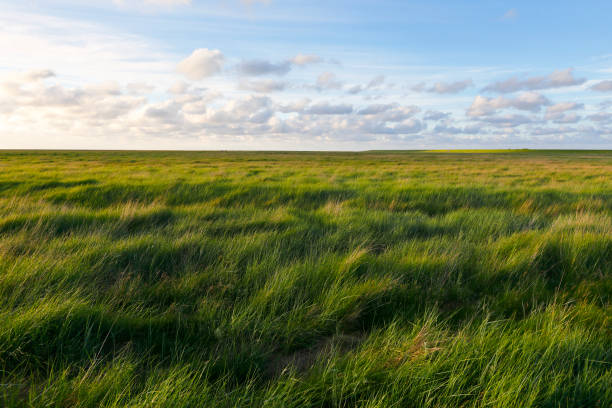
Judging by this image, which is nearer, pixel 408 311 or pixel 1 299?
pixel 1 299

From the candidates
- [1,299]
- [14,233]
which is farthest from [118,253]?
[14,233]

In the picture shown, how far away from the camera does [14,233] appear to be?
15.7 ft

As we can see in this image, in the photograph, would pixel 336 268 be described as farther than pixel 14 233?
No

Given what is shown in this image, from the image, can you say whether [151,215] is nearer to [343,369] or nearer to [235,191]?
[235,191]

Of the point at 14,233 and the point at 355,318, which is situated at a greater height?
the point at 14,233

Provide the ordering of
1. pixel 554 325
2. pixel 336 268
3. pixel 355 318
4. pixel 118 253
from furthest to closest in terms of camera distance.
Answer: pixel 118 253, pixel 336 268, pixel 355 318, pixel 554 325

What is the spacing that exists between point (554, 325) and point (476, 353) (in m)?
0.85

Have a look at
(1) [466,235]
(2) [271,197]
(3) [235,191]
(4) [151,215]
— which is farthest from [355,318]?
(3) [235,191]

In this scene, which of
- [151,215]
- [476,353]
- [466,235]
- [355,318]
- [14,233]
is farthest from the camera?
[151,215]

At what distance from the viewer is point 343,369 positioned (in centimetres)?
206

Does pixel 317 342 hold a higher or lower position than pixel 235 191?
lower

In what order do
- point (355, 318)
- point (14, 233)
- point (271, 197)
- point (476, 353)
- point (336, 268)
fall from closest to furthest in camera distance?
point (476, 353), point (355, 318), point (336, 268), point (14, 233), point (271, 197)

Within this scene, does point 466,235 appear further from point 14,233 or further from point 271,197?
point 14,233

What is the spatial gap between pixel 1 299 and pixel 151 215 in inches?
145
